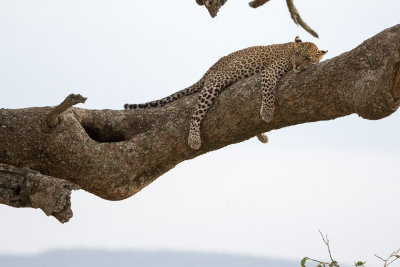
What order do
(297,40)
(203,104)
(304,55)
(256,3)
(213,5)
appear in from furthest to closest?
1. (297,40)
2. (304,55)
3. (203,104)
4. (256,3)
5. (213,5)

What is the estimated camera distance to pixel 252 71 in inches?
337

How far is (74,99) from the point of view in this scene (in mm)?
7062

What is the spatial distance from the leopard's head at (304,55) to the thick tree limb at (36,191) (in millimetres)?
2941

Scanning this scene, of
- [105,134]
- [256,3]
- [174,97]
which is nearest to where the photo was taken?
[256,3]

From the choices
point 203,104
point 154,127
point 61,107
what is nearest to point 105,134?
point 154,127

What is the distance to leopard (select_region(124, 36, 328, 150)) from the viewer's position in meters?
7.76

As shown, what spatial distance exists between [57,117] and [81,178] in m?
0.77

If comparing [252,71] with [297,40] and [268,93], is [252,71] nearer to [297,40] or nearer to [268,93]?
[297,40]

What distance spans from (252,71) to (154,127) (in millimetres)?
1440

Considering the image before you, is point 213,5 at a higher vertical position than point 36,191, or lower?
higher

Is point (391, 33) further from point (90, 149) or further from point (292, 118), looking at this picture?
point (90, 149)

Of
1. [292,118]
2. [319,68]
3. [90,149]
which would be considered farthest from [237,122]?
[90,149]

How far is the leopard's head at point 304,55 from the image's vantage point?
7.91 meters

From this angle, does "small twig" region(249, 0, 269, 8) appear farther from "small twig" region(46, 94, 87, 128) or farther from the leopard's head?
"small twig" region(46, 94, 87, 128)
